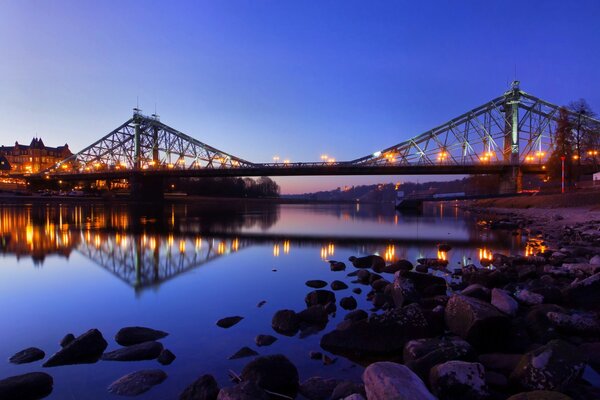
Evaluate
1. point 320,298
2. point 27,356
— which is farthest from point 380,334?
point 27,356

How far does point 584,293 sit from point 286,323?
6126 millimetres

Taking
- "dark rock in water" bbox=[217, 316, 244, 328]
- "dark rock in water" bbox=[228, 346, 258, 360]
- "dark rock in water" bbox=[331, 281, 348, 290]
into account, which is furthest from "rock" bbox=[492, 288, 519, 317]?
"dark rock in water" bbox=[217, 316, 244, 328]

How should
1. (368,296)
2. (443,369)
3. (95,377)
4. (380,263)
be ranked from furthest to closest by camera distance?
(380,263)
(368,296)
(95,377)
(443,369)

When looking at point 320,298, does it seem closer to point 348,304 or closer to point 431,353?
point 348,304

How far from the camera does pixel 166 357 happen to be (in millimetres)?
6137

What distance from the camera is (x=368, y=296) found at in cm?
966

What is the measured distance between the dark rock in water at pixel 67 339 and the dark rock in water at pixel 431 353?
18.0 ft

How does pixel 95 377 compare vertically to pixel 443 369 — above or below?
below

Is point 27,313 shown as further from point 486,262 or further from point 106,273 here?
point 486,262

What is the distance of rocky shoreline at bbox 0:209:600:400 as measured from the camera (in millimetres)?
4727

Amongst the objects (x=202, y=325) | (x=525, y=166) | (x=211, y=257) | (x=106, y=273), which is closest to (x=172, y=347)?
(x=202, y=325)

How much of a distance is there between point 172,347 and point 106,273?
26.1ft

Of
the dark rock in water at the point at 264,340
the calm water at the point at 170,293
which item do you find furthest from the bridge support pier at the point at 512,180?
the dark rock in water at the point at 264,340

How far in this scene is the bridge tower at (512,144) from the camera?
65.5 m
